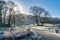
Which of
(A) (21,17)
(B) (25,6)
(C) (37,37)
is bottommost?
(C) (37,37)

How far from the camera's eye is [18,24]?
1436 mm

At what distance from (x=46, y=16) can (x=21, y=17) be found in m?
0.35

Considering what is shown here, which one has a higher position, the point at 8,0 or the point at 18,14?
the point at 8,0

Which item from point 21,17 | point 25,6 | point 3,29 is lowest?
point 3,29

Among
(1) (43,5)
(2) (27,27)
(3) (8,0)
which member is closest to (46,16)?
(1) (43,5)

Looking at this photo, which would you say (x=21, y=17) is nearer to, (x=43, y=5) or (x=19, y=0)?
(x=19, y=0)

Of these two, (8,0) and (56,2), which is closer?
(8,0)

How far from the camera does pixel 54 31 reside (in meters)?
1.48

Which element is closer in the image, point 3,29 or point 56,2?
point 3,29

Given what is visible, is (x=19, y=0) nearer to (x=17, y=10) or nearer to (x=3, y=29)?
(x=17, y=10)

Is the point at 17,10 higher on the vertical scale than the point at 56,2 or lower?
lower

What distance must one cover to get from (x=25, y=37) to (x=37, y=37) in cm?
16

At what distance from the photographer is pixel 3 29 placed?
1.39m

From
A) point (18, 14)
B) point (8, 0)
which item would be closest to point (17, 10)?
point (18, 14)
